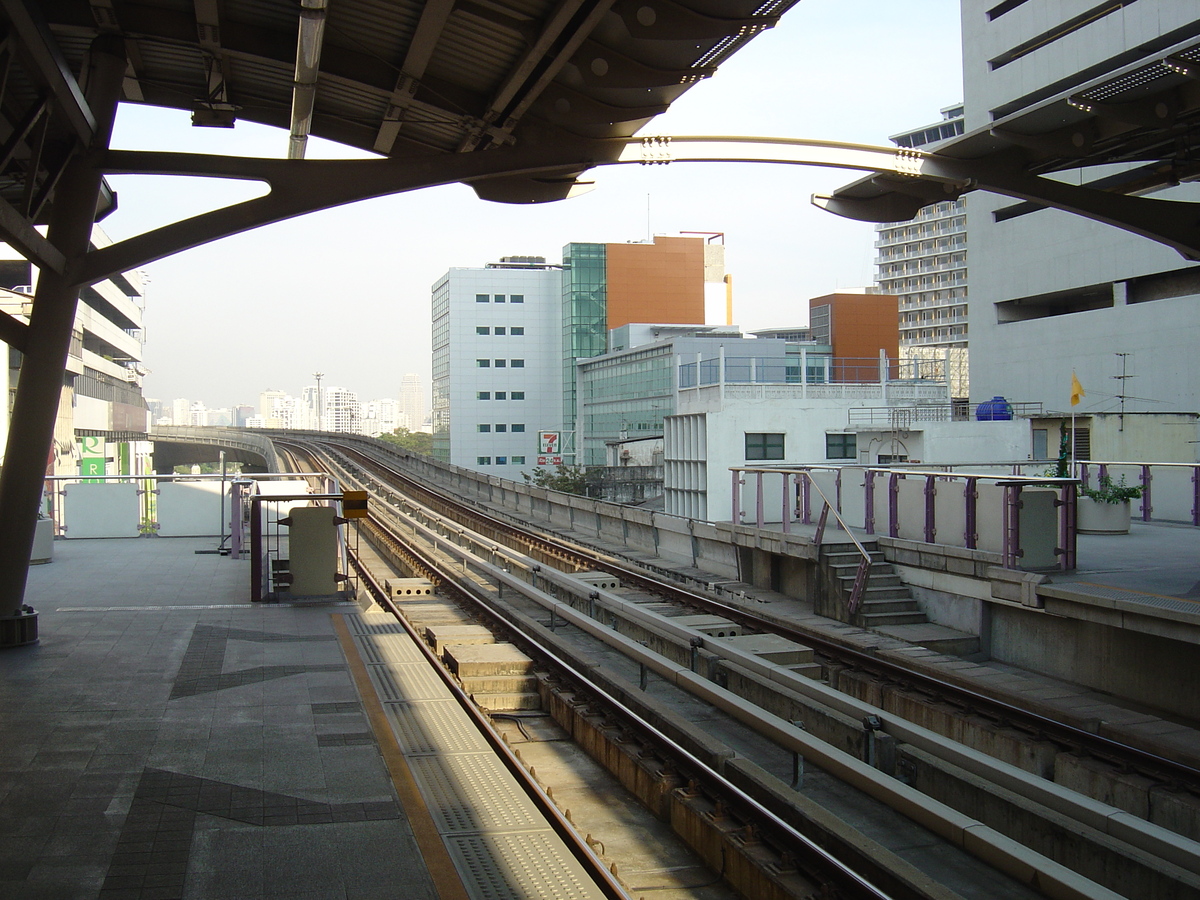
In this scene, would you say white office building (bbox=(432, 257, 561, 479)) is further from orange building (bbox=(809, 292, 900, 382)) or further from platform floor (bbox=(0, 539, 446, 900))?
platform floor (bbox=(0, 539, 446, 900))

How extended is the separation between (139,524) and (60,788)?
1566 cm

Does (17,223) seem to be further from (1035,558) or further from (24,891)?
(1035,558)

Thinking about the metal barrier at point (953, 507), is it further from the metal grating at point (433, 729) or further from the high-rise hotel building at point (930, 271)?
the high-rise hotel building at point (930, 271)

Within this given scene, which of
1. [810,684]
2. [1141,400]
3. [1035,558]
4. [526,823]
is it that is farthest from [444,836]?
[1141,400]

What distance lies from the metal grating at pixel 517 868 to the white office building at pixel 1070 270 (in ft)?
108

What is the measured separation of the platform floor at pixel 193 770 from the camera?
4855 mm

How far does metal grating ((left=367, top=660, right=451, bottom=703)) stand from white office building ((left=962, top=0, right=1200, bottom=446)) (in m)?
30.5

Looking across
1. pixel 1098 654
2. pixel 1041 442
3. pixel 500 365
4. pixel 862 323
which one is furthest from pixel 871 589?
pixel 862 323

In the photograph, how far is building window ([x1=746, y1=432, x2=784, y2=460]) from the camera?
3281cm

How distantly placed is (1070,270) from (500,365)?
44967mm

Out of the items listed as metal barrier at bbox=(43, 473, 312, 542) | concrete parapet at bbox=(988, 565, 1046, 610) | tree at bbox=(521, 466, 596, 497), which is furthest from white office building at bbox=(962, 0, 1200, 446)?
metal barrier at bbox=(43, 473, 312, 542)

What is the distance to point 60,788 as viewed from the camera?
6031 millimetres

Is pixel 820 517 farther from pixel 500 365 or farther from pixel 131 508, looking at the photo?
pixel 500 365

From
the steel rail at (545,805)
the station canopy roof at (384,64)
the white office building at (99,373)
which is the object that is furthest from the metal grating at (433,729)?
the white office building at (99,373)
